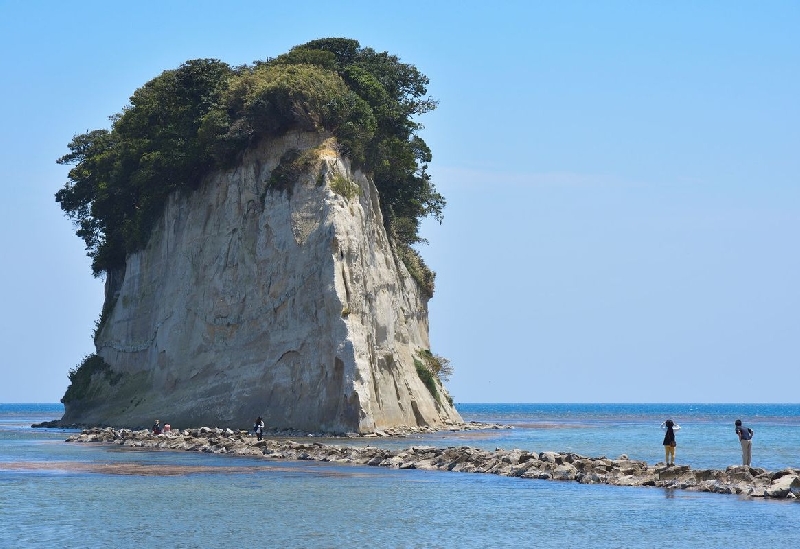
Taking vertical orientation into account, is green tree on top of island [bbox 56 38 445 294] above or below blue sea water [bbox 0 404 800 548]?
above

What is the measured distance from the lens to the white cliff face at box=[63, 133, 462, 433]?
55.3 metres

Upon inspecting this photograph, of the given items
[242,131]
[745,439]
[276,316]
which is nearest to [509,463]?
[745,439]

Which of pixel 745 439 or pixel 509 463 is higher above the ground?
pixel 745 439

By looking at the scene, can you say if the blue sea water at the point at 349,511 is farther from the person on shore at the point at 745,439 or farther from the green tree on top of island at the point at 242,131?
the green tree on top of island at the point at 242,131

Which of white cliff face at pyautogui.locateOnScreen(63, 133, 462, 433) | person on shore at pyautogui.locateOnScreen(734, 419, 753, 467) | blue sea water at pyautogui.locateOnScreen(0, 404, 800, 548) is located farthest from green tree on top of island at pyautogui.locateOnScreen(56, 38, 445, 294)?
person on shore at pyautogui.locateOnScreen(734, 419, 753, 467)

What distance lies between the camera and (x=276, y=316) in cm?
5769

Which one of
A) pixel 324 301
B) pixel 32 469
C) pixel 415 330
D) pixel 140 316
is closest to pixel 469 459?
pixel 32 469

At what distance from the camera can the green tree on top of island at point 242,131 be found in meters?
59.8

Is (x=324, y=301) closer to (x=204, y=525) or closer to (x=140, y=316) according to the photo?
(x=140, y=316)

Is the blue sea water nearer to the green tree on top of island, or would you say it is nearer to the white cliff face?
the white cliff face

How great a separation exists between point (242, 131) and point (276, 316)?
985cm

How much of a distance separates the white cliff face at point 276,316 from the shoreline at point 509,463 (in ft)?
Answer: 14.6

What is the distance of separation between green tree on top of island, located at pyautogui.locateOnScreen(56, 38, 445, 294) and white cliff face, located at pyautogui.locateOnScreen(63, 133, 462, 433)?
4.54ft

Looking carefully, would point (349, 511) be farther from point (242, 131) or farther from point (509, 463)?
point (242, 131)
